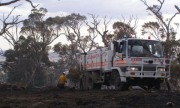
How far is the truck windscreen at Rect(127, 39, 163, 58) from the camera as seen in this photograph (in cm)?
Result: 2209

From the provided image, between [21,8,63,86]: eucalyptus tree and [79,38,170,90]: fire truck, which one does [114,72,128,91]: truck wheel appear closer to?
[79,38,170,90]: fire truck

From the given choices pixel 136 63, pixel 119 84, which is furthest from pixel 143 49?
pixel 119 84

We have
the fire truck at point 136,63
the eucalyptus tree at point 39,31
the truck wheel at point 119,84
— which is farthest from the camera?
the eucalyptus tree at point 39,31

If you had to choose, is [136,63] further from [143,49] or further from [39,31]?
[39,31]

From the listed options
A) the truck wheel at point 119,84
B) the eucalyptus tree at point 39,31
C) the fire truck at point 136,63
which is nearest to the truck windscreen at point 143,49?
the fire truck at point 136,63

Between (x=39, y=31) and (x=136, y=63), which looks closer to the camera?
(x=136, y=63)

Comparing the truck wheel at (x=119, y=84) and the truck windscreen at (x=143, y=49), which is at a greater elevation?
the truck windscreen at (x=143, y=49)

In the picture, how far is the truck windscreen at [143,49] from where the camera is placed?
22.1 metres

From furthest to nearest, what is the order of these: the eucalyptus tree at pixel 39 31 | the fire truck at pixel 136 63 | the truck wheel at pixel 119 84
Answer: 1. the eucalyptus tree at pixel 39 31
2. the truck wheel at pixel 119 84
3. the fire truck at pixel 136 63

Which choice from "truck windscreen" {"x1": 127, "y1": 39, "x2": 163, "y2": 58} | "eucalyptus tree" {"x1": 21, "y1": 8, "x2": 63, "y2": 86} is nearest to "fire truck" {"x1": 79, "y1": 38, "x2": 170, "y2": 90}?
"truck windscreen" {"x1": 127, "y1": 39, "x2": 163, "y2": 58}

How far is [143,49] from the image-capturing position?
22.3 meters

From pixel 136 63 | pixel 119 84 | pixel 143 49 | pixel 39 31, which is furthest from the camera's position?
pixel 39 31

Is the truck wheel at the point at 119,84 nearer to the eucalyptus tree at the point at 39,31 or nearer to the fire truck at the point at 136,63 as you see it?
the fire truck at the point at 136,63

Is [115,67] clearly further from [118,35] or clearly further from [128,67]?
[118,35]
